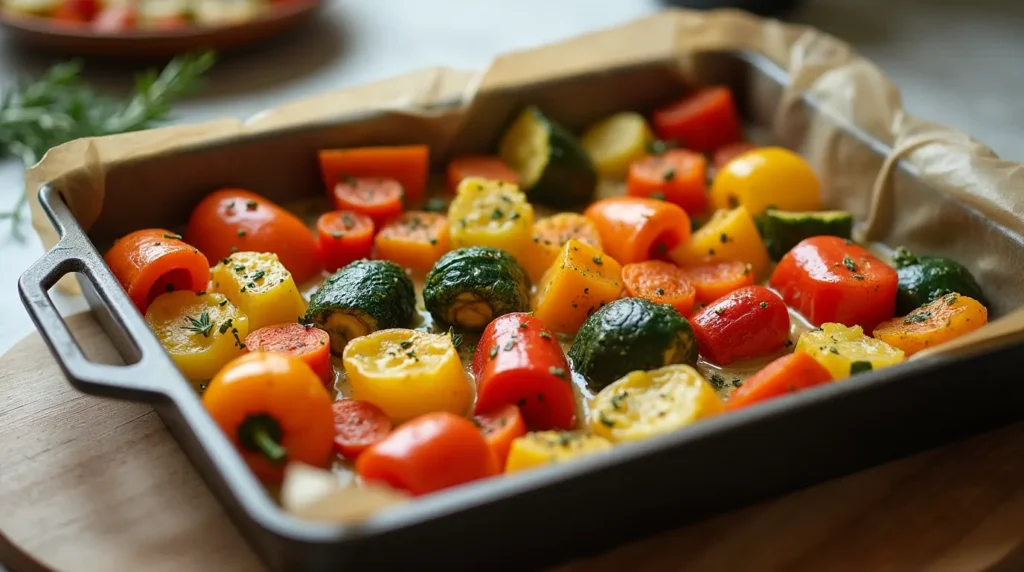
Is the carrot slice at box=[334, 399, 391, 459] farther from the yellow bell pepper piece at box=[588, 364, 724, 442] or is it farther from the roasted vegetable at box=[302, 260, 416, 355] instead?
the yellow bell pepper piece at box=[588, 364, 724, 442]

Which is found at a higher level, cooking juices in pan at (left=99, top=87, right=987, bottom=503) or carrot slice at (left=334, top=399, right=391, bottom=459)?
cooking juices in pan at (left=99, top=87, right=987, bottom=503)

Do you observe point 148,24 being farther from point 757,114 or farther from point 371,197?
point 757,114

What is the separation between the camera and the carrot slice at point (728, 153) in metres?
2.91

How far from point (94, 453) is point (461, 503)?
2.85ft

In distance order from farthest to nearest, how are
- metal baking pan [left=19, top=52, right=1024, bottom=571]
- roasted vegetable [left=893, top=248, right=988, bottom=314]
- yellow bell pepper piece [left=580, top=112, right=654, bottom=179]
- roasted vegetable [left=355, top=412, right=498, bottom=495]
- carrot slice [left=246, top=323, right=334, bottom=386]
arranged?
1. yellow bell pepper piece [left=580, top=112, right=654, bottom=179]
2. roasted vegetable [left=893, top=248, right=988, bottom=314]
3. carrot slice [left=246, top=323, right=334, bottom=386]
4. roasted vegetable [left=355, top=412, right=498, bottom=495]
5. metal baking pan [left=19, top=52, right=1024, bottom=571]

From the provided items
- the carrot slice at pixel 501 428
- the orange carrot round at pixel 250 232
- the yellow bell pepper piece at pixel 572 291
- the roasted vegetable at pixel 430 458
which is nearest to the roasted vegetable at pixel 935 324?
the yellow bell pepper piece at pixel 572 291

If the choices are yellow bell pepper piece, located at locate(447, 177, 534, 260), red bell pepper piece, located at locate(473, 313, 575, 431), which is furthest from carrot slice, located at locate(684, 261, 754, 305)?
red bell pepper piece, located at locate(473, 313, 575, 431)

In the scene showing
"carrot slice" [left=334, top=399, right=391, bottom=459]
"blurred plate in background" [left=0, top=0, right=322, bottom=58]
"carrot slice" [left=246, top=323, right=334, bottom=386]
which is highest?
"blurred plate in background" [left=0, top=0, right=322, bottom=58]

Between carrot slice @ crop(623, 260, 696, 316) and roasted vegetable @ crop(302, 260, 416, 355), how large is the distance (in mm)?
498

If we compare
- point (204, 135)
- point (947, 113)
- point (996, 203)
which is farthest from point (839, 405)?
point (947, 113)

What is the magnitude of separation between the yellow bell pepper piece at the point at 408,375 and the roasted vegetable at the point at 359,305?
99 millimetres

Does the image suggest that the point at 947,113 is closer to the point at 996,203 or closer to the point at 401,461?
the point at 996,203

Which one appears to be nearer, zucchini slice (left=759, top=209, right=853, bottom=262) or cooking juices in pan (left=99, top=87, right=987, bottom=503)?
cooking juices in pan (left=99, top=87, right=987, bottom=503)

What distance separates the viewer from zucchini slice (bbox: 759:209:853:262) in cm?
250
